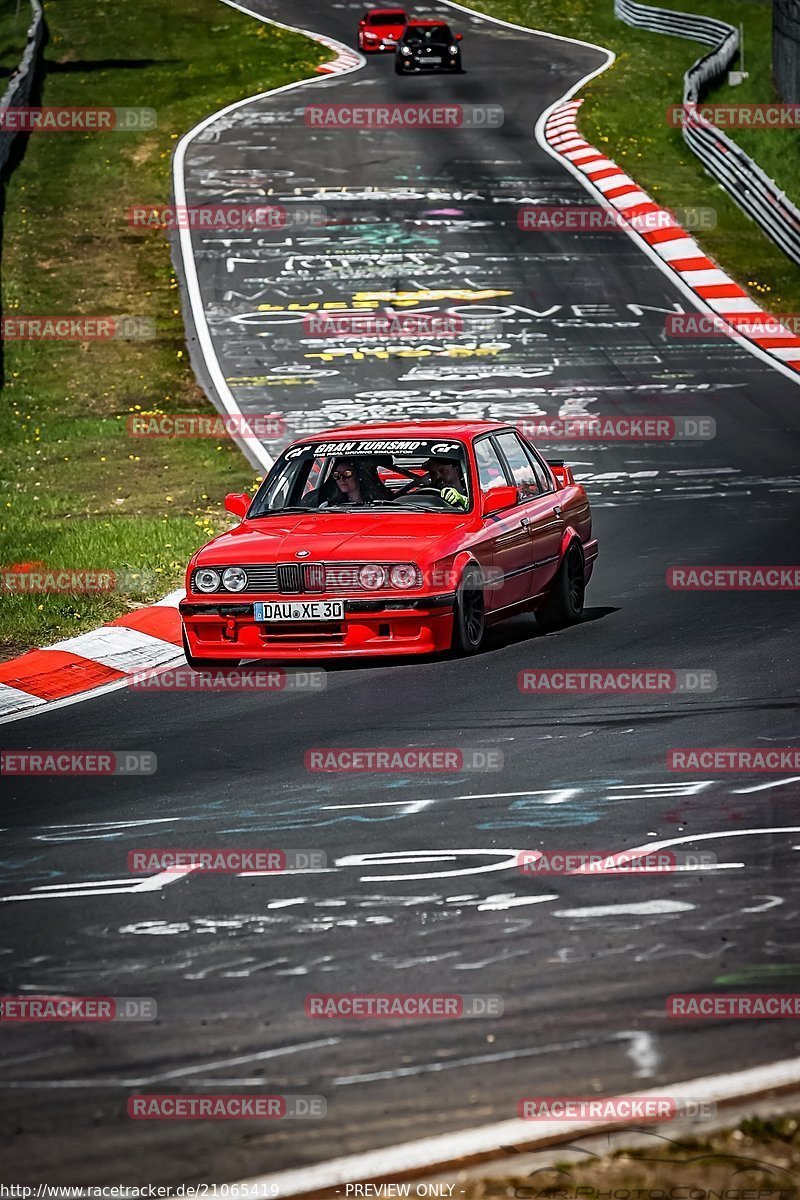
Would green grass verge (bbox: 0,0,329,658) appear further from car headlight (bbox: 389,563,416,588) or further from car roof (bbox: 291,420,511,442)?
car headlight (bbox: 389,563,416,588)

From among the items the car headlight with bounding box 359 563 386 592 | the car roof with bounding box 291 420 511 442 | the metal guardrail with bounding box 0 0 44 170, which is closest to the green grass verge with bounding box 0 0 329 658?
the metal guardrail with bounding box 0 0 44 170

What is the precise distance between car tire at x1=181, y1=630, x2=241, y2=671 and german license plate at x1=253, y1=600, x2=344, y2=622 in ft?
1.27

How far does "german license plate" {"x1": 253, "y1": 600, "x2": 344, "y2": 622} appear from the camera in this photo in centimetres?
1059

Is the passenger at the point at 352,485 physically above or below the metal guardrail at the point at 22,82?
below

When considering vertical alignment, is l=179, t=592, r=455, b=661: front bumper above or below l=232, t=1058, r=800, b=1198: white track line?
below

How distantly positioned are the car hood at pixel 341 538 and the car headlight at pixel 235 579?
0.20 feet

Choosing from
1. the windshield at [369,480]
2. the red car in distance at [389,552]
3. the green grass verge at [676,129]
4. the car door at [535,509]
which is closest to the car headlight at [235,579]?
the red car in distance at [389,552]

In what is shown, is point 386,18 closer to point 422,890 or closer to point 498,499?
point 498,499

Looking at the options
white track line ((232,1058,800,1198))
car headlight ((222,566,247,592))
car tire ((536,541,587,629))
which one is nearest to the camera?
white track line ((232,1058,800,1198))

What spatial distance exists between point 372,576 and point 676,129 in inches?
1121

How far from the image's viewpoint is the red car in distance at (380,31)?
160ft

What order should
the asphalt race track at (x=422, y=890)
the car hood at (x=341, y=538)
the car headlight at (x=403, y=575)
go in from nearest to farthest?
1. the asphalt race track at (x=422, y=890)
2. the car headlight at (x=403, y=575)
3. the car hood at (x=341, y=538)

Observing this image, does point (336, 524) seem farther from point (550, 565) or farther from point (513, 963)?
point (513, 963)

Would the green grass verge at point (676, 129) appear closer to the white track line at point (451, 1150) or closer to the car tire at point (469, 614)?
the car tire at point (469, 614)
